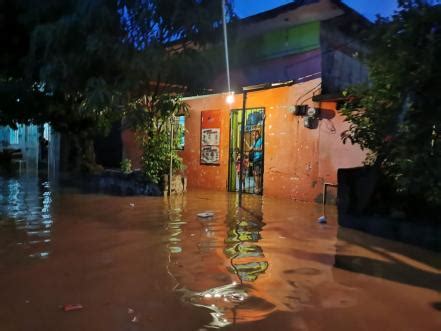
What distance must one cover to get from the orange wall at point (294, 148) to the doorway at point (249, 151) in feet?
0.55

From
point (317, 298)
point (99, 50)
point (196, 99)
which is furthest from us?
point (196, 99)

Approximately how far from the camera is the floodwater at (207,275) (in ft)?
11.0

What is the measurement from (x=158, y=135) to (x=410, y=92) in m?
6.96

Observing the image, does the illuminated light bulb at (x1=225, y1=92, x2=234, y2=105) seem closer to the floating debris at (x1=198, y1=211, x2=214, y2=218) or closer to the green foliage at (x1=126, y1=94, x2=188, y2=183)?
the green foliage at (x1=126, y1=94, x2=188, y2=183)

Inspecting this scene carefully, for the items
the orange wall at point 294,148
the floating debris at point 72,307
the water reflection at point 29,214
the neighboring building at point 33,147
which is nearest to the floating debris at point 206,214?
the water reflection at point 29,214

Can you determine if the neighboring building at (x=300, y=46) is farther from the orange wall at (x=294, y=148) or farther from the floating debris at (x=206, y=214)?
the floating debris at (x=206, y=214)

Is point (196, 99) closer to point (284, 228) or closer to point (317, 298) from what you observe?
point (284, 228)

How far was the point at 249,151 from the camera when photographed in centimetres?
1181

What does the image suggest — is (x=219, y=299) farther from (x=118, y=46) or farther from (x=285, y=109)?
(x=285, y=109)

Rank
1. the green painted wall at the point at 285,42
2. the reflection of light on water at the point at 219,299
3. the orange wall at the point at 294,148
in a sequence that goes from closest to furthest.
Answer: the reflection of light on water at the point at 219,299, the orange wall at the point at 294,148, the green painted wall at the point at 285,42

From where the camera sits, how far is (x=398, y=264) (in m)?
5.00

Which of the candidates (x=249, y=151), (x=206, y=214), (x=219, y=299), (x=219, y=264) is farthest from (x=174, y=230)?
(x=249, y=151)

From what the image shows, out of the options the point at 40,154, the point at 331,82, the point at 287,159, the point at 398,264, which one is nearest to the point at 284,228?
the point at 398,264

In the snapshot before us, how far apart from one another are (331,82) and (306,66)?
58.1 inches
